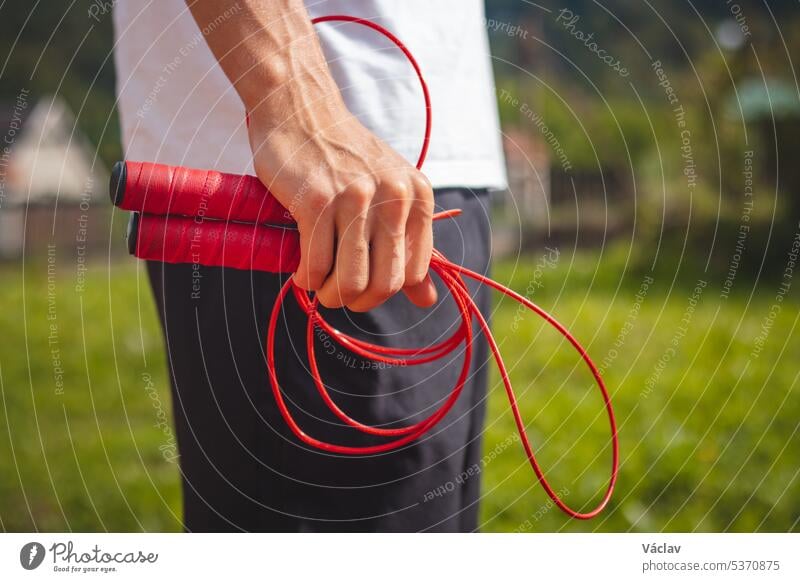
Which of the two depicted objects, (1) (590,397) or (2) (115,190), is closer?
(2) (115,190)

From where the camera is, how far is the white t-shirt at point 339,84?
3.19 ft

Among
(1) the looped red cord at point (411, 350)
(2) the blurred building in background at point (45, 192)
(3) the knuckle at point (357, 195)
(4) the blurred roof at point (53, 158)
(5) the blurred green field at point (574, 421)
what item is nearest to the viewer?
(3) the knuckle at point (357, 195)

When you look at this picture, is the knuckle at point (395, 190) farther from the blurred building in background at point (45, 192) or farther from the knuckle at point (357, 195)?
the blurred building in background at point (45, 192)

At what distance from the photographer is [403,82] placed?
1.00 meters

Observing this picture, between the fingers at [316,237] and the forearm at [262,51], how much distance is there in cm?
10

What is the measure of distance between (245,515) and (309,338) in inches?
10.6

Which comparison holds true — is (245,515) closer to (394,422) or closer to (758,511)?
(394,422)

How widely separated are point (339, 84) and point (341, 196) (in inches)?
9.5

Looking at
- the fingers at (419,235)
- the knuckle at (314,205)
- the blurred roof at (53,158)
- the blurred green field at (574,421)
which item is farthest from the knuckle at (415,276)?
the blurred roof at (53,158)

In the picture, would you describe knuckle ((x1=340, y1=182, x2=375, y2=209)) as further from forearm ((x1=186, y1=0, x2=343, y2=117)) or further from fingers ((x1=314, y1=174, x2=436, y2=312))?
forearm ((x1=186, y1=0, x2=343, y2=117))

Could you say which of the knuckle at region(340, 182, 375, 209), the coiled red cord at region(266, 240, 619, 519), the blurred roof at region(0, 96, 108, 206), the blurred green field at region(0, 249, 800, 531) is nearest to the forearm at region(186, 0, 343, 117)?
the knuckle at region(340, 182, 375, 209)
